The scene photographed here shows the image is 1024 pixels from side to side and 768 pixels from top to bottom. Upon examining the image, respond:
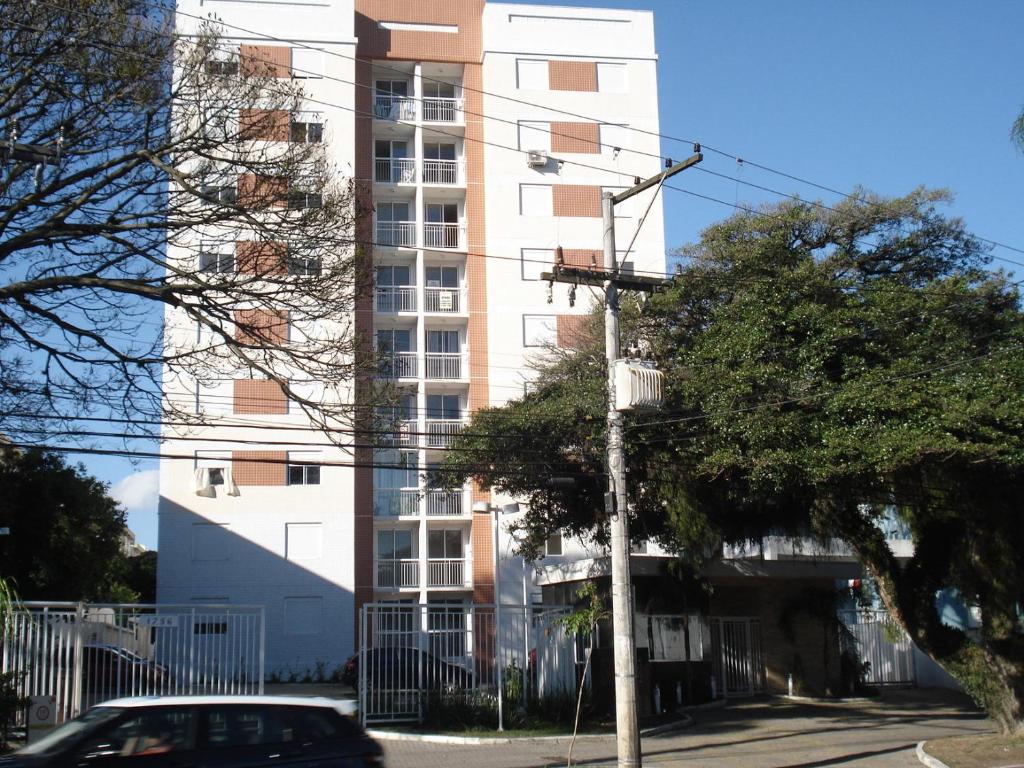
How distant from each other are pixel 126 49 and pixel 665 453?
1274cm

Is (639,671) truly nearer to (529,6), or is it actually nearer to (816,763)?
(816,763)

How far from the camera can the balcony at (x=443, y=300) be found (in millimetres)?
43656

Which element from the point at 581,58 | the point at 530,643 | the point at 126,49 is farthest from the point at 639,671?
the point at 581,58

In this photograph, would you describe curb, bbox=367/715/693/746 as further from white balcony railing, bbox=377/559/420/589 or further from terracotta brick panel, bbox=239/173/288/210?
white balcony railing, bbox=377/559/420/589

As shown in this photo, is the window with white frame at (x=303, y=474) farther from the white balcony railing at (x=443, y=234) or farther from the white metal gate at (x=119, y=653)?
the white metal gate at (x=119, y=653)

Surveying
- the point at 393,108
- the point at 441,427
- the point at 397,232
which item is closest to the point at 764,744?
the point at 441,427

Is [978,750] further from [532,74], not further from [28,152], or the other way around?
[532,74]

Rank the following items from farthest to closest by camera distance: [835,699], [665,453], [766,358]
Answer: [835,699]
[665,453]
[766,358]

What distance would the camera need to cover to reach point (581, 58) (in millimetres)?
45750

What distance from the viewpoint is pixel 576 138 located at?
4481cm

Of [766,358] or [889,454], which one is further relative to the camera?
[766,358]

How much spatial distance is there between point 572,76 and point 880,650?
1058 inches

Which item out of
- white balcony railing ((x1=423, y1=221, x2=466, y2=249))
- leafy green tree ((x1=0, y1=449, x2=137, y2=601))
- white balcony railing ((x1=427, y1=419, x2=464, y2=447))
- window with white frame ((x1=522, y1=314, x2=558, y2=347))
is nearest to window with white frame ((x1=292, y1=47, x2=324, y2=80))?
white balcony railing ((x1=423, y1=221, x2=466, y2=249))

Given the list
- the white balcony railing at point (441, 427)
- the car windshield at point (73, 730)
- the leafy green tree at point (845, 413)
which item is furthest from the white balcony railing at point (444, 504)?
the car windshield at point (73, 730)
